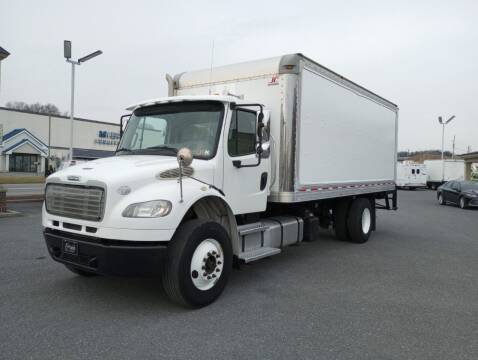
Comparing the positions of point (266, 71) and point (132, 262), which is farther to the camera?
point (266, 71)

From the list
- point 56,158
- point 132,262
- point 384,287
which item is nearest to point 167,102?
point 132,262

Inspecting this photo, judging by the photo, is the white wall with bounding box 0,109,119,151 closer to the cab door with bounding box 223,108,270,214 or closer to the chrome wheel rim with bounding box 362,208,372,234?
the chrome wheel rim with bounding box 362,208,372,234

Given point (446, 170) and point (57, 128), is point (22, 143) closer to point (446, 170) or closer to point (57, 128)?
point (57, 128)

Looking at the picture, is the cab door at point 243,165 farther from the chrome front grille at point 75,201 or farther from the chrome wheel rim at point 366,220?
the chrome wheel rim at point 366,220

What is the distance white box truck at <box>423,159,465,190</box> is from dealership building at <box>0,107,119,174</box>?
113ft

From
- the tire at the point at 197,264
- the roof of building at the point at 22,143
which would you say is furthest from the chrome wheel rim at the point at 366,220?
the roof of building at the point at 22,143

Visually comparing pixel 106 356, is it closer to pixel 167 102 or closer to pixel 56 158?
pixel 167 102

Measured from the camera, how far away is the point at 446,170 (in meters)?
43.1

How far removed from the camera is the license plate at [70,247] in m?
4.67

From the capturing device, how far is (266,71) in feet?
22.4

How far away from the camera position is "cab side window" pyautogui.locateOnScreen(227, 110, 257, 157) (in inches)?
223

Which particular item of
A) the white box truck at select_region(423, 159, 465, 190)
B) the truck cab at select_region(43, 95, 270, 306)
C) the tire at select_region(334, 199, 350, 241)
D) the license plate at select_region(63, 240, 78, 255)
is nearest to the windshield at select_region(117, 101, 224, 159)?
the truck cab at select_region(43, 95, 270, 306)

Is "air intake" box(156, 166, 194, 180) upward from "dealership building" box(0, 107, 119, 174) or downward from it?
downward

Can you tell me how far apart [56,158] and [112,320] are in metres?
49.2
